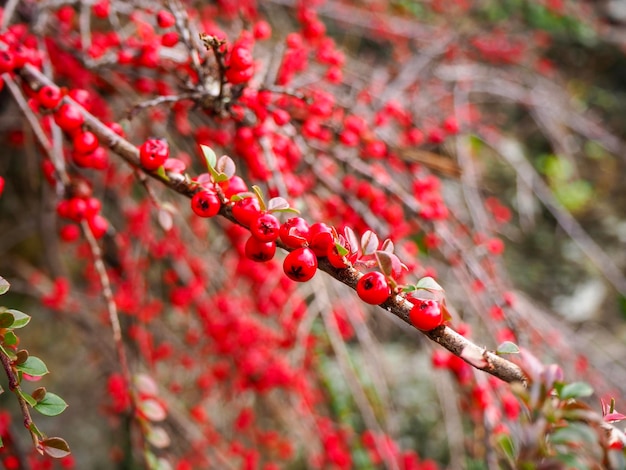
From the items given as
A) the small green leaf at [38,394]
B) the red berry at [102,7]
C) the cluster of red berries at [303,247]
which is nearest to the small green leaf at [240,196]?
the cluster of red berries at [303,247]

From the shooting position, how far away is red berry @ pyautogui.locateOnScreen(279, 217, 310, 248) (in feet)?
2.15

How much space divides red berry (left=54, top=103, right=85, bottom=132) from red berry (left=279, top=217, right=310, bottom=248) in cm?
40

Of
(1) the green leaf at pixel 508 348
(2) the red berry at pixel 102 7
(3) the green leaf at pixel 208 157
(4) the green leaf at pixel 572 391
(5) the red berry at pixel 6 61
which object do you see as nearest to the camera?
(4) the green leaf at pixel 572 391

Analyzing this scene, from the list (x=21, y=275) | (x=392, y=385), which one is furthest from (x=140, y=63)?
(x=392, y=385)

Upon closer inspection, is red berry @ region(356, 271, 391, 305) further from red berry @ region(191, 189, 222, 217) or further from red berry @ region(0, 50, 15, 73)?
red berry @ region(0, 50, 15, 73)

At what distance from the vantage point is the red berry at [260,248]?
70 centimetres

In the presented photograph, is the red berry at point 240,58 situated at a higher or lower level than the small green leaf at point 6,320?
higher

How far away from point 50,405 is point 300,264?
1.25 ft

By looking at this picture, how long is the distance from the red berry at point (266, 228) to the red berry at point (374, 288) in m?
0.13

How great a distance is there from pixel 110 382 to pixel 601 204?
104 inches

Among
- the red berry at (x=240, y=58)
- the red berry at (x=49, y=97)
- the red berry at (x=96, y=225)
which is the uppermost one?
the red berry at (x=240, y=58)

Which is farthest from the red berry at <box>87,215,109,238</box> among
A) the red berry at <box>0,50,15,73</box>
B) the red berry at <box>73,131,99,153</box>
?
the red berry at <box>0,50,15,73</box>

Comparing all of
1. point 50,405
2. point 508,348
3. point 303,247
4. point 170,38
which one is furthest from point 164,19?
point 508,348

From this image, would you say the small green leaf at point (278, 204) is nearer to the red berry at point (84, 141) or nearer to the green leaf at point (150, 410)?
the red berry at point (84, 141)
